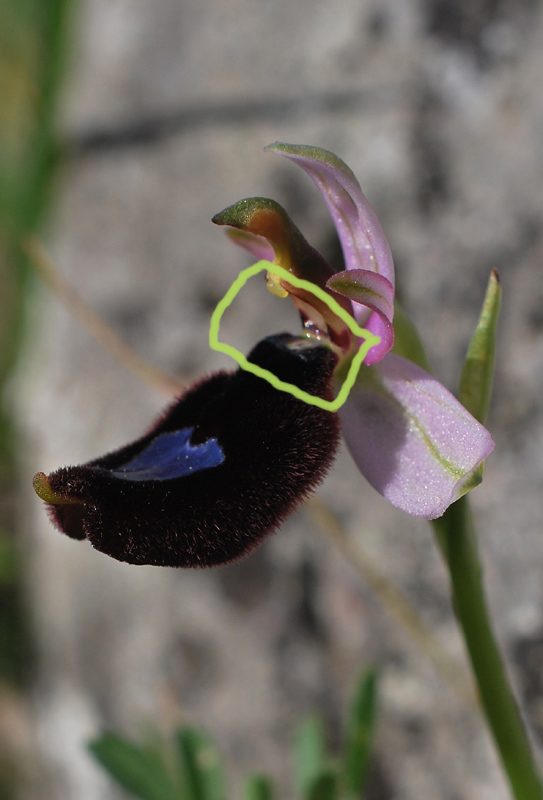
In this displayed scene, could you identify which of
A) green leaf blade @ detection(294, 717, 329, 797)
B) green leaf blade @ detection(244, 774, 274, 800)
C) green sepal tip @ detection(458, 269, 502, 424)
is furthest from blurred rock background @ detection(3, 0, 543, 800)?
green sepal tip @ detection(458, 269, 502, 424)

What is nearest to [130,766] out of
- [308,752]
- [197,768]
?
[197,768]

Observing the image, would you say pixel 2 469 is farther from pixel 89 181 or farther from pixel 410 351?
pixel 410 351

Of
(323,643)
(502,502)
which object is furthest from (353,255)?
(323,643)

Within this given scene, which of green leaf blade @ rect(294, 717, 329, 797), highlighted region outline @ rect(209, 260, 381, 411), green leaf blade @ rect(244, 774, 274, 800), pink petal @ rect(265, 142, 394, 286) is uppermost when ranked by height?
pink petal @ rect(265, 142, 394, 286)

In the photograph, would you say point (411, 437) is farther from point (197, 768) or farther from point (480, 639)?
point (197, 768)

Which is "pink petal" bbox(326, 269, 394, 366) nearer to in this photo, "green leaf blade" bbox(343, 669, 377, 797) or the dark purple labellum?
the dark purple labellum

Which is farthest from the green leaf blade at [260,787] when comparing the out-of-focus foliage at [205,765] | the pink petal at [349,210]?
the pink petal at [349,210]
